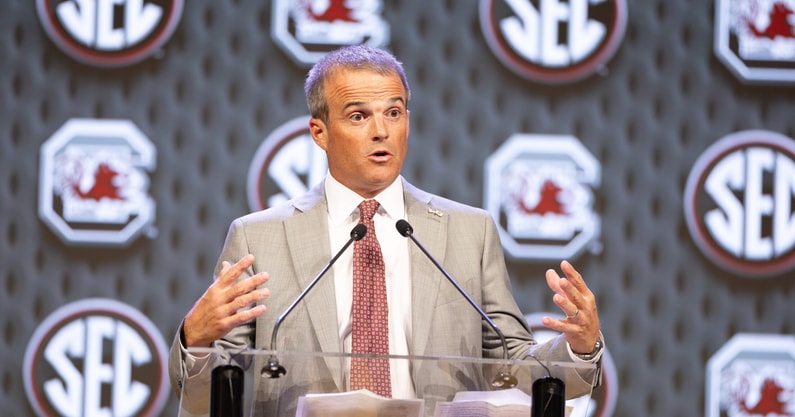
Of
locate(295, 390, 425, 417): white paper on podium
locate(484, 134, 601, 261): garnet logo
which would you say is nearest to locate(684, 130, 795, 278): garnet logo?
locate(484, 134, 601, 261): garnet logo

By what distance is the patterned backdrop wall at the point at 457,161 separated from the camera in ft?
12.0

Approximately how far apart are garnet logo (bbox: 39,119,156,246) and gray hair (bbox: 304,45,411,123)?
1223 millimetres

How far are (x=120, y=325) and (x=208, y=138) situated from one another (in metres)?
0.72

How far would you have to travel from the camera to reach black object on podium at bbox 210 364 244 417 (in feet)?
6.13

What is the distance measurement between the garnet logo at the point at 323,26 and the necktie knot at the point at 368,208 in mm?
1277

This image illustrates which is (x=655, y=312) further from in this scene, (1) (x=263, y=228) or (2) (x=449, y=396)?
(2) (x=449, y=396)

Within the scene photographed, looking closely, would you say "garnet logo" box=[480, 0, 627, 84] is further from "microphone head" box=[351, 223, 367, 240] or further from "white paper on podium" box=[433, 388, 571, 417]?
"white paper on podium" box=[433, 388, 571, 417]

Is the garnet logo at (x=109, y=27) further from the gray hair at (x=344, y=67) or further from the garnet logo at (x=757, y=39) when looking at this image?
the garnet logo at (x=757, y=39)

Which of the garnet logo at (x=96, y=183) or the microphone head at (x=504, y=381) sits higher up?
the garnet logo at (x=96, y=183)

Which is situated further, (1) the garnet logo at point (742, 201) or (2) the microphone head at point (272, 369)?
(1) the garnet logo at point (742, 201)

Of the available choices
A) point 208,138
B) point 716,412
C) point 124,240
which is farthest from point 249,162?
point 716,412

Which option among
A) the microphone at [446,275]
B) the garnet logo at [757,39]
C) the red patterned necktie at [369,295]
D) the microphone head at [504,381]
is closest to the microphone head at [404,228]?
the microphone at [446,275]

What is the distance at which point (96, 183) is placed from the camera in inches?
144

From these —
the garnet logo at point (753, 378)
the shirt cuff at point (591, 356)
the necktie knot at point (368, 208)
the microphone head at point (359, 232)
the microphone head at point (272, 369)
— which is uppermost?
the necktie knot at point (368, 208)
